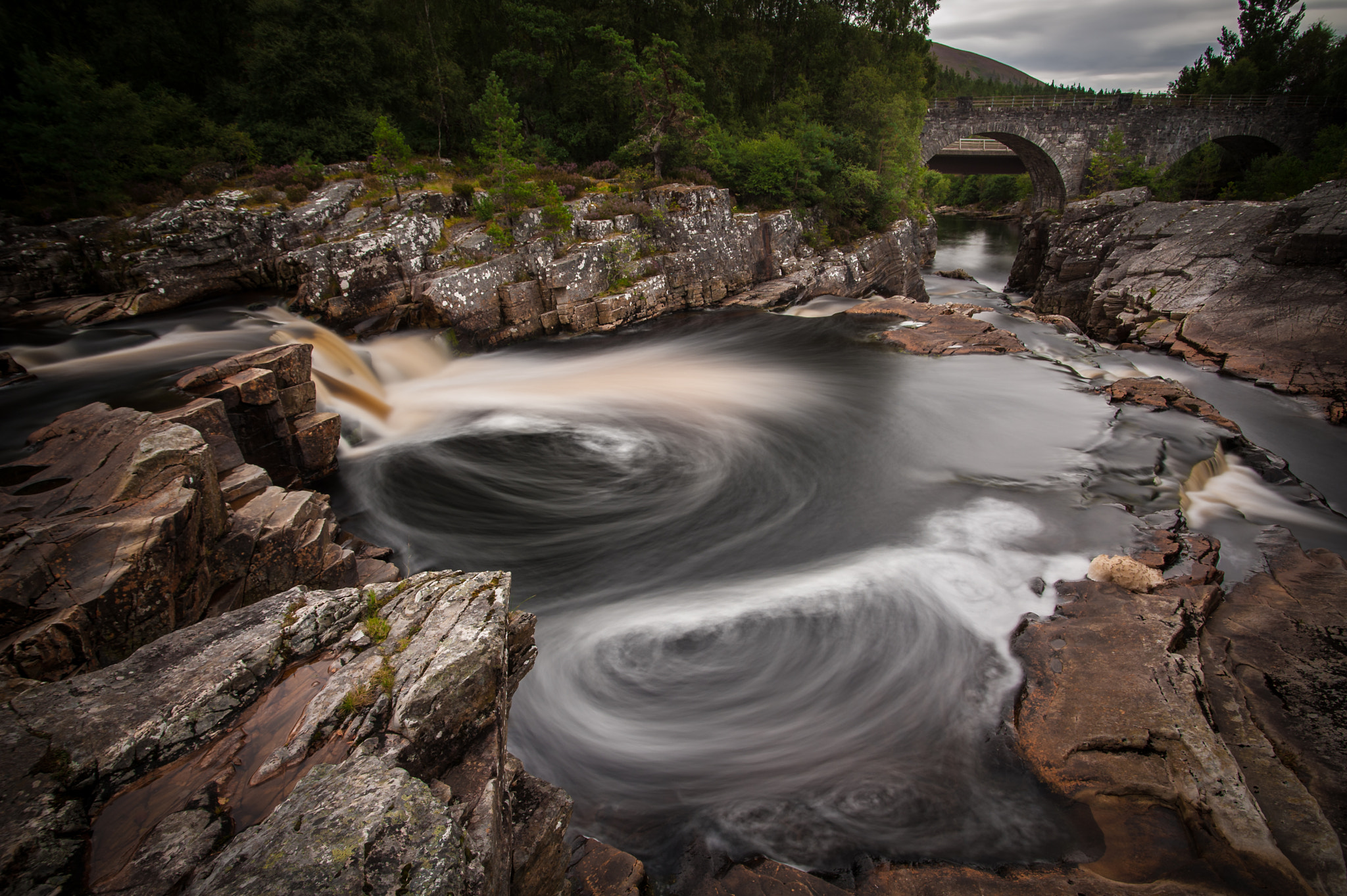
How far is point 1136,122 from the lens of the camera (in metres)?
36.0

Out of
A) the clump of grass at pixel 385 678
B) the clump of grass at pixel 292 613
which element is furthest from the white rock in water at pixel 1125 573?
the clump of grass at pixel 292 613

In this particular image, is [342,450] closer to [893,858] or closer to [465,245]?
[465,245]

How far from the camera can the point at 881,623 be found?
20.2 ft

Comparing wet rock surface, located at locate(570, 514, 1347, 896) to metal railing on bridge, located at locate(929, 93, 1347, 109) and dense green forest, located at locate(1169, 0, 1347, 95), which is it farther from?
dense green forest, located at locate(1169, 0, 1347, 95)

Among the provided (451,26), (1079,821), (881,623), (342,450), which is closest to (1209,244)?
(881,623)

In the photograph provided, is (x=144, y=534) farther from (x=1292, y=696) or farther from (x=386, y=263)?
(x=386, y=263)

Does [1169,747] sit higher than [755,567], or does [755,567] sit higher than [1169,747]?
[1169,747]

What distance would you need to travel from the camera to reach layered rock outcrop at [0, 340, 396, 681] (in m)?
3.73

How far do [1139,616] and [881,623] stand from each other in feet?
7.81

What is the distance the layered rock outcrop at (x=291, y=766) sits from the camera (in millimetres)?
2295

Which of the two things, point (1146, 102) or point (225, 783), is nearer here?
point (225, 783)

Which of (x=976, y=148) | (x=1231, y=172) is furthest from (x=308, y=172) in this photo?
(x=1231, y=172)

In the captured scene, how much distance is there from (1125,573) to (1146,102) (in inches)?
1846

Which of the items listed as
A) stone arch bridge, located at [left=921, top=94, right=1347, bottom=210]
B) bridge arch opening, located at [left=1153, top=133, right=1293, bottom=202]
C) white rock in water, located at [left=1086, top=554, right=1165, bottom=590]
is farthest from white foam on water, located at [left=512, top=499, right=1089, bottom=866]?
stone arch bridge, located at [left=921, top=94, right=1347, bottom=210]
